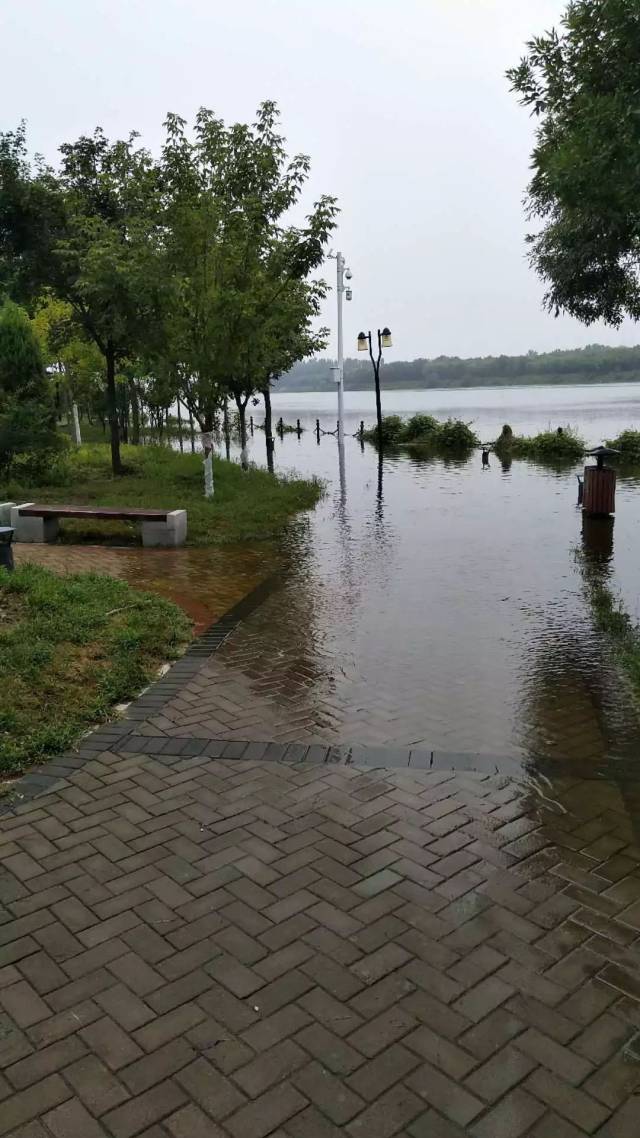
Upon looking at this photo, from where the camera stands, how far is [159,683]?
615cm

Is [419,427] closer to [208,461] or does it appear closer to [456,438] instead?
[456,438]

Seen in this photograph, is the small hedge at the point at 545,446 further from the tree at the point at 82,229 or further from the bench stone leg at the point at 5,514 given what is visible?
the bench stone leg at the point at 5,514

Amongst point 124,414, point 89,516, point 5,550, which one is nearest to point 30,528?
point 89,516

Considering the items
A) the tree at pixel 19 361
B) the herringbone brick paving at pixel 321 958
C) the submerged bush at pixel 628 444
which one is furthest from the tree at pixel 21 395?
the submerged bush at pixel 628 444

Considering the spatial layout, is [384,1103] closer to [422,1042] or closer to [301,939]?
[422,1042]

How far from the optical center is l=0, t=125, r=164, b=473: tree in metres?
14.8

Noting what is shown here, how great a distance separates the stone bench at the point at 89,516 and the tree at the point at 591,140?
606 centimetres

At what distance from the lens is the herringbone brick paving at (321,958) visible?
2496 mm

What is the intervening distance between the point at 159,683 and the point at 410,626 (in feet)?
8.50

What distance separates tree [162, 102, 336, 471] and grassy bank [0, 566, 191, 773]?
674cm

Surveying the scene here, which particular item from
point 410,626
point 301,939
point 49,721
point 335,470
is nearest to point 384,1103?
point 301,939

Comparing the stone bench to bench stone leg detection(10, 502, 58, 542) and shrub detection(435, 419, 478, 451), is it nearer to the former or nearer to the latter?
bench stone leg detection(10, 502, 58, 542)

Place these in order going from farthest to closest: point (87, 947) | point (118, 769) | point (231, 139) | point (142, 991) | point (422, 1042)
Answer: point (231, 139)
point (118, 769)
point (87, 947)
point (142, 991)
point (422, 1042)

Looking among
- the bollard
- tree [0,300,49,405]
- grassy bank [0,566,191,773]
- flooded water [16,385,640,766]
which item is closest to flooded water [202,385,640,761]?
flooded water [16,385,640,766]
